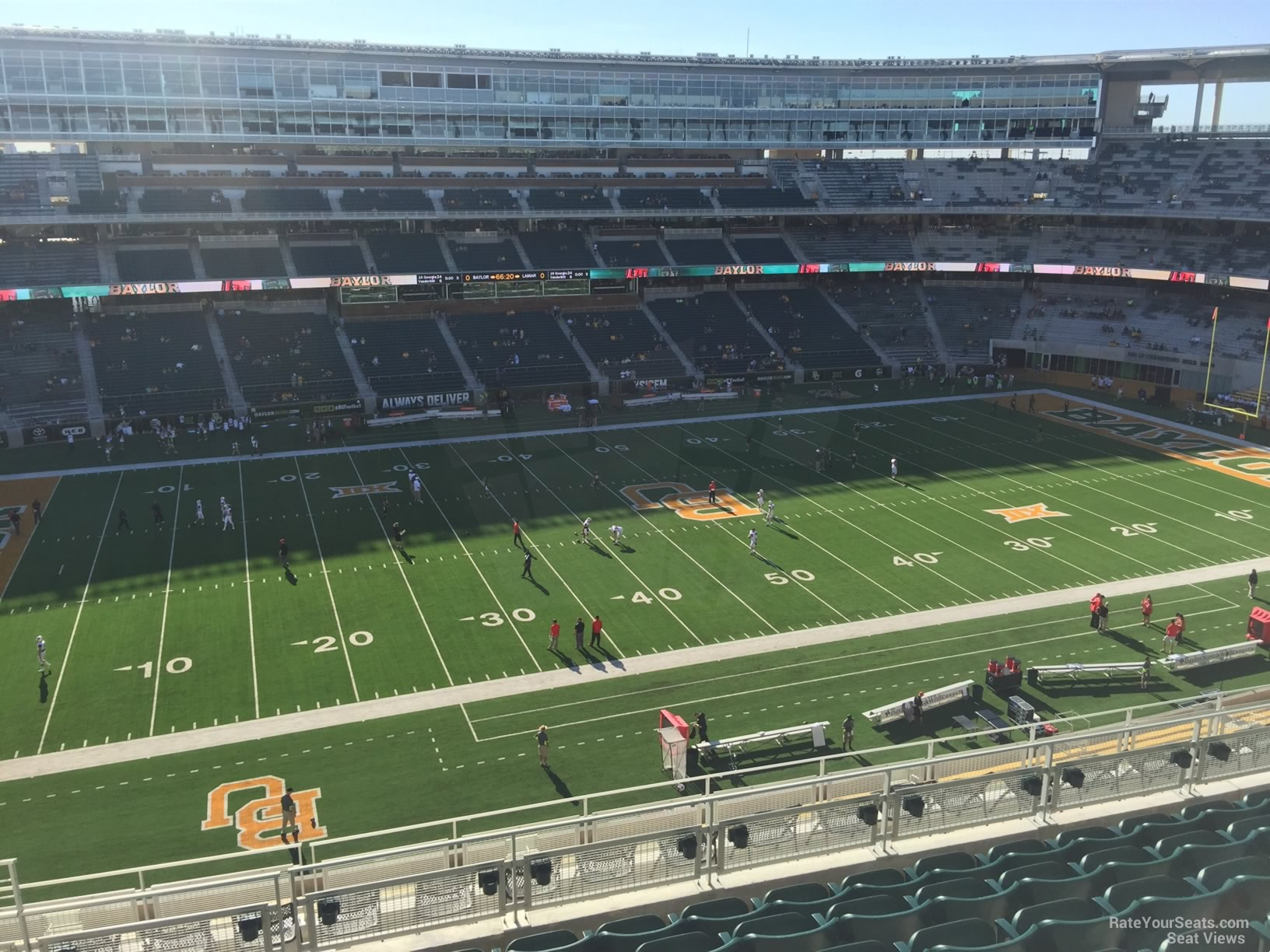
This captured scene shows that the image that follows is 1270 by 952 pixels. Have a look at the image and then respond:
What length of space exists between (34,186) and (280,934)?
181 feet

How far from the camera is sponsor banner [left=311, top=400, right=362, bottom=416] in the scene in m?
48.6

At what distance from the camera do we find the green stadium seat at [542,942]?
28.2ft

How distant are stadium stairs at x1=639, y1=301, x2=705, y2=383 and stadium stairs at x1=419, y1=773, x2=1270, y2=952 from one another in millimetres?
45844

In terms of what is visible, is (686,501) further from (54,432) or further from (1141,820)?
(54,432)

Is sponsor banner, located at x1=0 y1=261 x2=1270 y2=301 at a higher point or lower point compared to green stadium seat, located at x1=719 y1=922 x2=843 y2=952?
higher

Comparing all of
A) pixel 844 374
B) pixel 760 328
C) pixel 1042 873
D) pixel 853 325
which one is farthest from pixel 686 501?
pixel 853 325

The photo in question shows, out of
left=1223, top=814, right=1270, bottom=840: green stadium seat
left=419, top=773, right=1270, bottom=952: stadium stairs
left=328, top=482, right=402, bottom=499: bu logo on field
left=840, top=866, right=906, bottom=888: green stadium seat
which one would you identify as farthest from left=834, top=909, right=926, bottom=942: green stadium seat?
left=328, top=482, right=402, bottom=499: bu logo on field

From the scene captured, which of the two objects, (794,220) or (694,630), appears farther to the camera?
(794,220)

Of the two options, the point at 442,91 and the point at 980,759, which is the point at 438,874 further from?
the point at 442,91

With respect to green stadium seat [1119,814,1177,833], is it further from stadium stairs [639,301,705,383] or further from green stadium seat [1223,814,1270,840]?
stadium stairs [639,301,705,383]

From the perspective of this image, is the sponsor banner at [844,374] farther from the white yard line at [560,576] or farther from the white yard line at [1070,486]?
the white yard line at [560,576]

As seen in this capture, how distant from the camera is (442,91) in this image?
61.0 m

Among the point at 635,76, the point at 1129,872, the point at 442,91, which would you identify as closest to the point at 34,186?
the point at 442,91

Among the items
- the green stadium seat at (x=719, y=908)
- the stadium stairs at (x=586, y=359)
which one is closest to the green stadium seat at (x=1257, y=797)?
the green stadium seat at (x=719, y=908)
